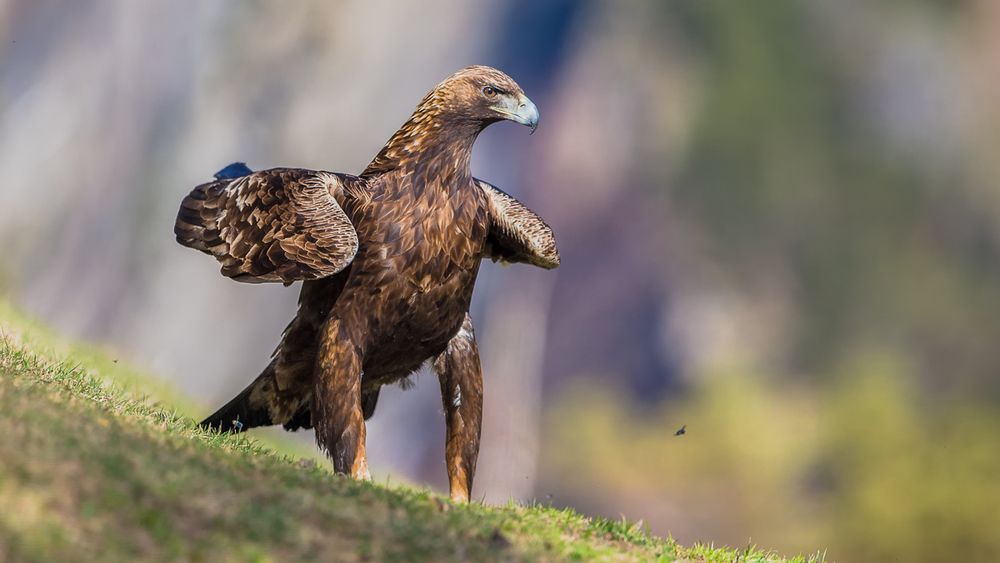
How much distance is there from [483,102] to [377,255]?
1.25 m

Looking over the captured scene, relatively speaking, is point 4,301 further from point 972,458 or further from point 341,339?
point 972,458

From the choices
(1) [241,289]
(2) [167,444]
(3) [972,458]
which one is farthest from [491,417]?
(2) [167,444]

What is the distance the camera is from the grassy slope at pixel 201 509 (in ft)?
13.3

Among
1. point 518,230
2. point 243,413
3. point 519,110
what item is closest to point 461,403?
point 518,230

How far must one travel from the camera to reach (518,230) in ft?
25.0

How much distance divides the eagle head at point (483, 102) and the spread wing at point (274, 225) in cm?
77

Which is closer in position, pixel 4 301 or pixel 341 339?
pixel 341 339

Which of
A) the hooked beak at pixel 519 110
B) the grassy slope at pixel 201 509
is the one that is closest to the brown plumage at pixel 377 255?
the hooked beak at pixel 519 110

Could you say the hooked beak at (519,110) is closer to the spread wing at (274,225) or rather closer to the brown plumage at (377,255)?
the brown plumage at (377,255)

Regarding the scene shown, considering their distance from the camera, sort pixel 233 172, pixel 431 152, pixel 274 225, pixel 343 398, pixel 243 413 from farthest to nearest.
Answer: pixel 233 172, pixel 243 413, pixel 431 152, pixel 274 225, pixel 343 398

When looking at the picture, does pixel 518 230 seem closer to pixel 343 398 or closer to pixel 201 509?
pixel 343 398

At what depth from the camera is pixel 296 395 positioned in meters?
7.64

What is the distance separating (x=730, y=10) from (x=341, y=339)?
79.5 feet

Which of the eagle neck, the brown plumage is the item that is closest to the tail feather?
the brown plumage
